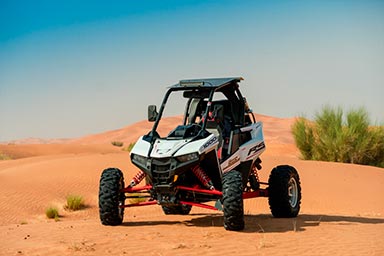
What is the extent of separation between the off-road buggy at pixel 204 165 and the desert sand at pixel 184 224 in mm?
427

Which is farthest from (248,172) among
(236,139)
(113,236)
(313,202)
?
(313,202)

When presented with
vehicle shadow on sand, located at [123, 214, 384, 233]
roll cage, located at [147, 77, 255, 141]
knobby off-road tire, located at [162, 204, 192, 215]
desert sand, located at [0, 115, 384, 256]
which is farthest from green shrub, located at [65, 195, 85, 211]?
roll cage, located at [147, 77, 255, 141]

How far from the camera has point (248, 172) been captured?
36.8ft

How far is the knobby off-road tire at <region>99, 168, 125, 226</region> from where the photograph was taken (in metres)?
9.98

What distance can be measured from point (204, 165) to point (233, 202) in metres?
1.38

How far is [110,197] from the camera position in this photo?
9977 millimetres

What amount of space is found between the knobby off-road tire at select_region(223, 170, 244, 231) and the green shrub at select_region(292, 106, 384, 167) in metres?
17.2

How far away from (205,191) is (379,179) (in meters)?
13.5

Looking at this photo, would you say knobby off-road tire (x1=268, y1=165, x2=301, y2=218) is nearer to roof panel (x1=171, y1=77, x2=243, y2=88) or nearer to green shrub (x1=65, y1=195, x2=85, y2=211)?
roof panel (x1=171, y1=77, x2=243, y2=88)

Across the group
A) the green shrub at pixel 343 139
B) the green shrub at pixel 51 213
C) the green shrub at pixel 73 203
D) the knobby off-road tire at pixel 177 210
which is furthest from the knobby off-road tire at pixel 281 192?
the green shrub at pixel 343 139

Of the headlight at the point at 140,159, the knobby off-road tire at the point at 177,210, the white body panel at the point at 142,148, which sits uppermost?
the white body panel at the point at 142,148

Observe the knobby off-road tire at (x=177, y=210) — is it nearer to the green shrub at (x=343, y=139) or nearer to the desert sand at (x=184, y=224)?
the desert sand at (x=184, y=224)

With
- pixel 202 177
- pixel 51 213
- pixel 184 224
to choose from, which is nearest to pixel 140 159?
pixel 202 177

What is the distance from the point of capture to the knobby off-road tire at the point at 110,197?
998 centimetres
